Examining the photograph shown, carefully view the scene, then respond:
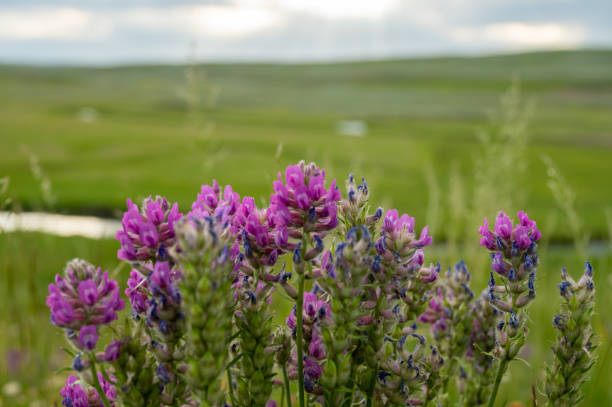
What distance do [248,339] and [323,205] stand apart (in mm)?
451

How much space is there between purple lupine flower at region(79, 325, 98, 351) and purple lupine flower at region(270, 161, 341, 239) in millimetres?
546

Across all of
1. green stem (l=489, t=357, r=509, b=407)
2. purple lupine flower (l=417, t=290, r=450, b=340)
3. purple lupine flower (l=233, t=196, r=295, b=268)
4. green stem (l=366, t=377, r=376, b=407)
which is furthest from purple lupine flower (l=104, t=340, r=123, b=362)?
green stem (l=489, t=357, r=509, b=407)

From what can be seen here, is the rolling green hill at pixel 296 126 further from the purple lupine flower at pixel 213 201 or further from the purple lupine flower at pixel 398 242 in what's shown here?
the purple lupine flower at pixel 398 242

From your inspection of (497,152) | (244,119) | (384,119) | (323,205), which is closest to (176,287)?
(323,205)

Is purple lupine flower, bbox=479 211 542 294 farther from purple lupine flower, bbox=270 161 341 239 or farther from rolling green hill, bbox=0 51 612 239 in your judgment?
rolling green hill, bbox=0 51 612 239

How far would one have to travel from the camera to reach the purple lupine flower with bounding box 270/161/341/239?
1.51m

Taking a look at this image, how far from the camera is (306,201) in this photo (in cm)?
150

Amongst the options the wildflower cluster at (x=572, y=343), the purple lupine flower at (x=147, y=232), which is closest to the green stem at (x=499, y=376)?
the wildflower cluster at (x=572, y=343)

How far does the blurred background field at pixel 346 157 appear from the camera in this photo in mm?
4734

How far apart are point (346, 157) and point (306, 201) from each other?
1383 inches

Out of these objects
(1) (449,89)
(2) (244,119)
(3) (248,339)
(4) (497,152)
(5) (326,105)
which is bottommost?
(3) (248,339)

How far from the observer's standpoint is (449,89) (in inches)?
5153

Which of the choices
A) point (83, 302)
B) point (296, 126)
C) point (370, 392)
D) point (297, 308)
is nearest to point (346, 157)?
point (296, 126)

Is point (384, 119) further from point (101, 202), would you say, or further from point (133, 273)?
point (133, 273)
